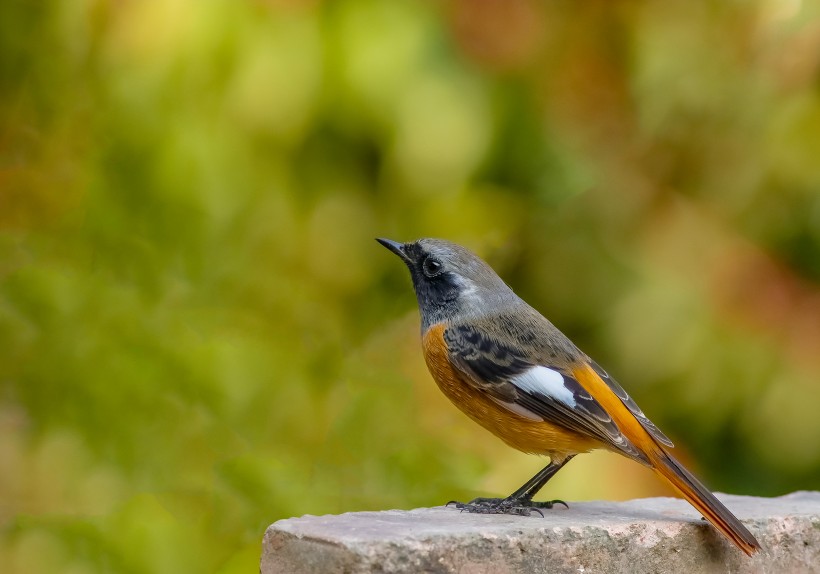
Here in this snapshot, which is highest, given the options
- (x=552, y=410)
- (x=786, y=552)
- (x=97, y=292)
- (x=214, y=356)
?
(x=97, y=292)

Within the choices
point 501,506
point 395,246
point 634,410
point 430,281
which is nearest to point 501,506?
point 501,506

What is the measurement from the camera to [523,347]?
390 cm

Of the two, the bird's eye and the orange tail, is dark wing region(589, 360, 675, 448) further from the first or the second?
the bird's eye

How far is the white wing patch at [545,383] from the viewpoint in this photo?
3691 millimetres

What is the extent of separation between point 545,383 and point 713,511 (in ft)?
2.10

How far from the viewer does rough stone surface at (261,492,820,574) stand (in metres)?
3.19

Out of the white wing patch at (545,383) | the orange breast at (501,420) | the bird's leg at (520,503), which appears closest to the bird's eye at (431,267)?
the orange breast at (501,420)

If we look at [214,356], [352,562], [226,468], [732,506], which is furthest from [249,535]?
[732,506]

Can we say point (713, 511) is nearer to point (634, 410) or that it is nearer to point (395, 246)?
point (634, 410)

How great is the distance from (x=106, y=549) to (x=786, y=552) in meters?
2.38

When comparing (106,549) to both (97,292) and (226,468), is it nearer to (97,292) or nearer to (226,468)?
(226,468)

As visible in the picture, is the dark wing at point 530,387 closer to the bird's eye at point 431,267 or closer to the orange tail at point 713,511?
the orange tail at point 713,511

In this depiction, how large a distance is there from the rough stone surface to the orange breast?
0.74 feet

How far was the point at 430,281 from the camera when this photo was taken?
13.7 ft
